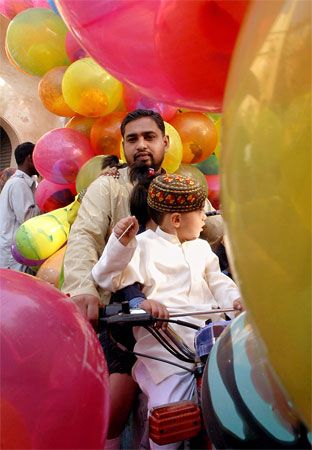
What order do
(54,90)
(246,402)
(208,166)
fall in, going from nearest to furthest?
1. (246,402)
2. (54,90)
3. (208,166)

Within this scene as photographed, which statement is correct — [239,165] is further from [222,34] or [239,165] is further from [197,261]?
[197,261]

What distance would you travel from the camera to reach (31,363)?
739 mm

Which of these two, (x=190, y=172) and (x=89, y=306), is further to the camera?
(x=190, y=172)

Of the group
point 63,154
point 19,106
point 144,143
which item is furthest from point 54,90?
point 19,106

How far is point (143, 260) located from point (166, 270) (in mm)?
81

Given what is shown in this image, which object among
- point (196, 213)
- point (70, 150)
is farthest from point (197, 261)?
point (70, 150)

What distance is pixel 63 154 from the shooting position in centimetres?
301

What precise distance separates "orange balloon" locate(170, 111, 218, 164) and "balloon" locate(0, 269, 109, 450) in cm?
216

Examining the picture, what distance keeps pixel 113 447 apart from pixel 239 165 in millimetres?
1353

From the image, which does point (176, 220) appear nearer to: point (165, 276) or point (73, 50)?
point (165, 276)

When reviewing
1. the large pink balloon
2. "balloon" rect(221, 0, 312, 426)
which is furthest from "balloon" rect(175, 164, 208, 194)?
"balloon" rect(221, 0, 312, 426)

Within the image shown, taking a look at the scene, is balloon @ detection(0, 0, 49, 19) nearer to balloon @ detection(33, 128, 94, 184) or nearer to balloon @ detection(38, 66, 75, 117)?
balloon @ detection(38, 66, 75, 117)

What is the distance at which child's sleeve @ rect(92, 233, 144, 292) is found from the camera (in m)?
1.38

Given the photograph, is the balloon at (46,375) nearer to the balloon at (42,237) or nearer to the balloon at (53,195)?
the balloon at (42,237)
